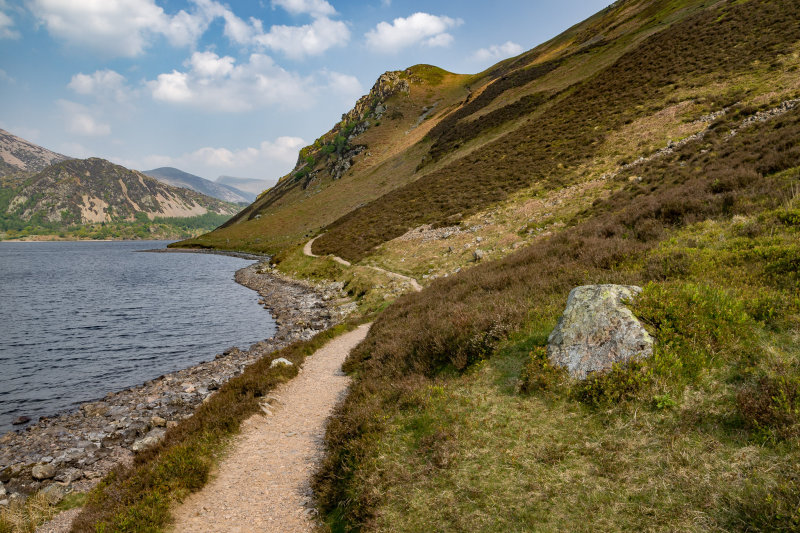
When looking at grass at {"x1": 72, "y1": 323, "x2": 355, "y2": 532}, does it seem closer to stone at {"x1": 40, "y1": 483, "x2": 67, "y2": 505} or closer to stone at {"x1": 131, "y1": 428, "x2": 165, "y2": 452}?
stone at {"x1": 40, "y1": 483, "x2": 67, "y2": 505}

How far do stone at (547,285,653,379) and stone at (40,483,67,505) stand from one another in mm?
14489

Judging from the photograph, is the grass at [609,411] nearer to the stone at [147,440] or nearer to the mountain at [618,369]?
the mountain at [618,369]

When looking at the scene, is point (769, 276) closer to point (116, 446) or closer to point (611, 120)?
point (116, 446)

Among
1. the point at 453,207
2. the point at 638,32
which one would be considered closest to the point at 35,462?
the point at 453,207

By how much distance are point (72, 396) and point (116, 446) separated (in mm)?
7649

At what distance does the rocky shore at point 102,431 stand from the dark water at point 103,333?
178cm

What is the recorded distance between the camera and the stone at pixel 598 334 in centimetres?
732

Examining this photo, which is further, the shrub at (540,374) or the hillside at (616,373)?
the shrub at (540,374)

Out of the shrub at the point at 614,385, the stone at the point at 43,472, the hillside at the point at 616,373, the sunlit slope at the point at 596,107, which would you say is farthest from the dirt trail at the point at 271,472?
the sunlit slope at the point at 596,107

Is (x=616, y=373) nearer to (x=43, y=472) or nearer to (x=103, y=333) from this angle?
(x=43, y=472)

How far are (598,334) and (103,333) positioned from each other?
115 feet

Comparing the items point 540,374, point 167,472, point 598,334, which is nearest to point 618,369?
point 598,334

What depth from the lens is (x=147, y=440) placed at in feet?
42.2

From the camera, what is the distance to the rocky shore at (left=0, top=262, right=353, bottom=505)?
38.3 feet
